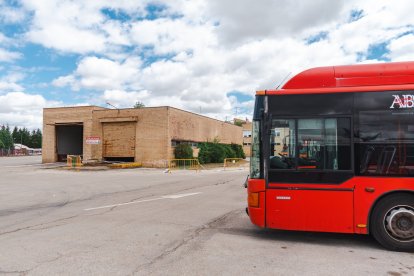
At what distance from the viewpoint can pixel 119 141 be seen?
123ft

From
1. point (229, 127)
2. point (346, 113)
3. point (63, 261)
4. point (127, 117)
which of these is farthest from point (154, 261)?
point (229, 127)

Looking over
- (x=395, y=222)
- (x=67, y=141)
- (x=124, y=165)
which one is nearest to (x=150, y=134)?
(x=124, y=165)

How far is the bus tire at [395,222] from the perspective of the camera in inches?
237

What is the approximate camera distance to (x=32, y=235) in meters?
7.22

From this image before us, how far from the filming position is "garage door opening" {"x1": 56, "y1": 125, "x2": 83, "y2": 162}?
44000 millimetres

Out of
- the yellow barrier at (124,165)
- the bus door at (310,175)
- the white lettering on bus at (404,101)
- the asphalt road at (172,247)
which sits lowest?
the asphalt road at (172,247)

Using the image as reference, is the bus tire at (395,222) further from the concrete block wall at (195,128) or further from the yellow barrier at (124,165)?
the concrete block wall at (195,128)

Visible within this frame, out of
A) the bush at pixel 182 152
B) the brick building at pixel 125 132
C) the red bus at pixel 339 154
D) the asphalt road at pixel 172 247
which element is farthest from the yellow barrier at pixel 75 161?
the red bus at pixel 339 154

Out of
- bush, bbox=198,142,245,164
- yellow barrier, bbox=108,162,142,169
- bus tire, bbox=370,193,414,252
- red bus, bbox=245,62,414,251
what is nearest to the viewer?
bus tire, bbox=370,193,414,252

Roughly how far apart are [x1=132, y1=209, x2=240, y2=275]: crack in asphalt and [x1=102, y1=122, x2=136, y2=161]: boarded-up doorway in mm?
28154

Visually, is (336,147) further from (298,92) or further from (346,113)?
(298,92)

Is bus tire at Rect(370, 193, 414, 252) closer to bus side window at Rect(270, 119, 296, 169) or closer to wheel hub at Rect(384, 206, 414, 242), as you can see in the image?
wheel hub at Rect(384, 206, 414, 242)

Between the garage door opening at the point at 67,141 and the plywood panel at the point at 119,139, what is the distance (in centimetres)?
908

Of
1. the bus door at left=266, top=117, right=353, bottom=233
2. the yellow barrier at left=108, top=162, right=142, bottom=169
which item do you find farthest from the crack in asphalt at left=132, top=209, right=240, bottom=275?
the yellow barrier at left=108, top=162, right=142, bottom=169
